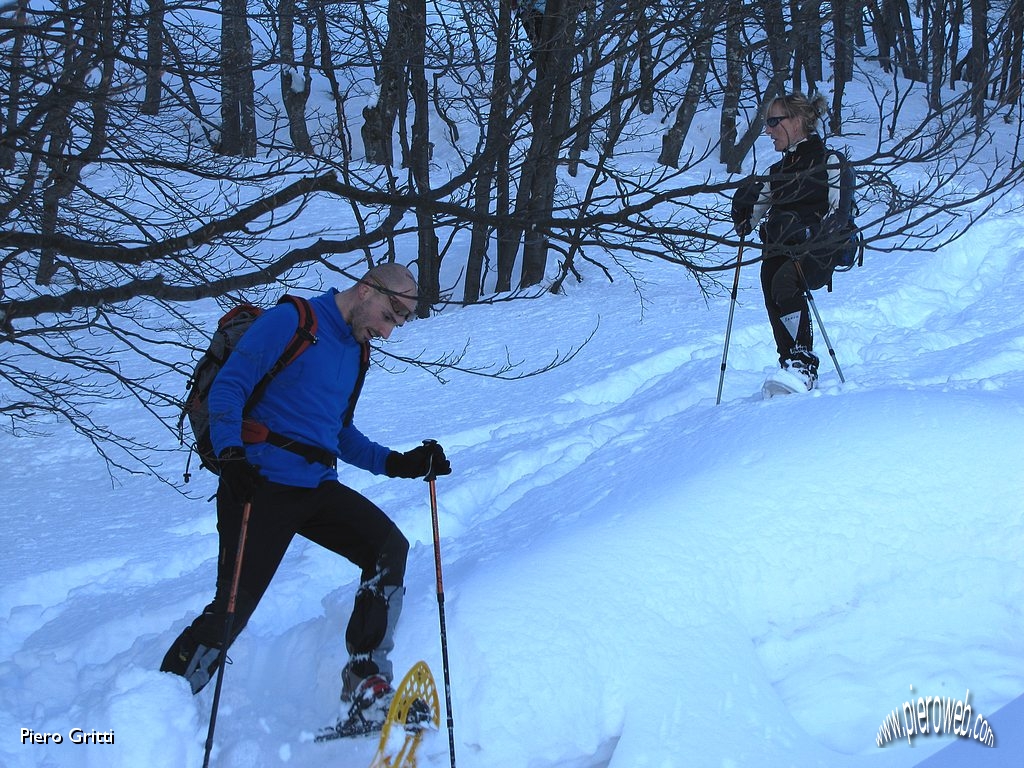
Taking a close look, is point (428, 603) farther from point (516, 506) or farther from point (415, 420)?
point (415, 420)

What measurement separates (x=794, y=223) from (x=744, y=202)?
2365 mm

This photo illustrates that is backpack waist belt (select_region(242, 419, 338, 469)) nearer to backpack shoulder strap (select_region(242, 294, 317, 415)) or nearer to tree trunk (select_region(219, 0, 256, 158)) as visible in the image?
backpack shoulder strap (select_region(242, 294, 317, 415))

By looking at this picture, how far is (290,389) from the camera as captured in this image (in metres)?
3.58

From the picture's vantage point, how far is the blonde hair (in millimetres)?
5785

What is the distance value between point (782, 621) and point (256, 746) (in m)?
2.14

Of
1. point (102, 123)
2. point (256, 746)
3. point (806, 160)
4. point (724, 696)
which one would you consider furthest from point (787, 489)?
point (102, 123)

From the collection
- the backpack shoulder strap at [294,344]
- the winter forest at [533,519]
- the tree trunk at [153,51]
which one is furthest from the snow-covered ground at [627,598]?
the tree trunk at [153,51]

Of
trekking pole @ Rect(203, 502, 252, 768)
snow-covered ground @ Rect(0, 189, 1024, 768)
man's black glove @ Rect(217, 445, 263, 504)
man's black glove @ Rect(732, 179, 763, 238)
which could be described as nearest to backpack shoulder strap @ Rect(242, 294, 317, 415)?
man's black glove @ Rect(217, 445, 263, 504)

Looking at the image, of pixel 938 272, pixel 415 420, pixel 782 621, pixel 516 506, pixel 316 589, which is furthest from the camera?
pixel 938 272

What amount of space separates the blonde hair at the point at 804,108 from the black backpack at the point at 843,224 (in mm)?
697

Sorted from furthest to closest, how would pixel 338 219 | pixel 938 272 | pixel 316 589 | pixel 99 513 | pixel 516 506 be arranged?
pixel 338 219, pixel 938 272, pixel 99 513, pixel 516 506, pixel 316 589

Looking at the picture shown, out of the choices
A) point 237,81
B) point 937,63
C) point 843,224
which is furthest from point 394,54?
point 937,63

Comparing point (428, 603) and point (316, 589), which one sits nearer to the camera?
point (428, 603)

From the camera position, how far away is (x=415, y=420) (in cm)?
780
